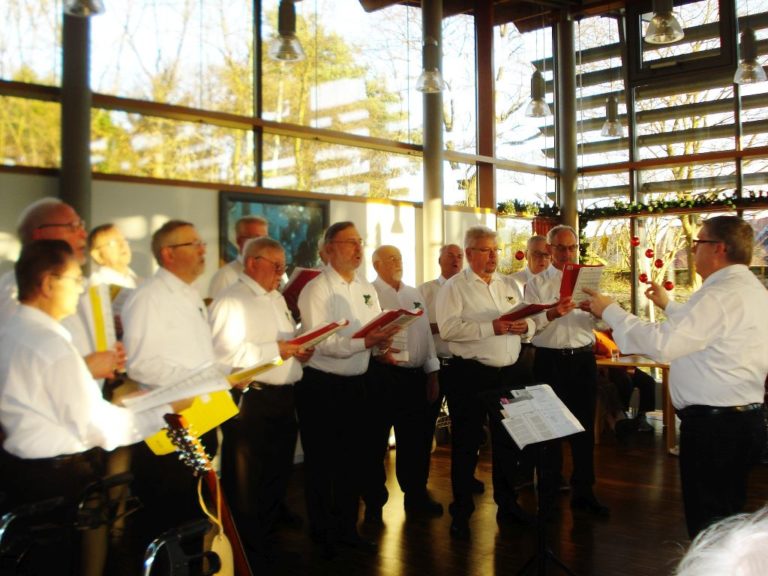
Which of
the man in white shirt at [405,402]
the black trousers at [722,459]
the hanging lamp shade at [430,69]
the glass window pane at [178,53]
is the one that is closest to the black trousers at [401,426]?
the man in white shirt at [405,402]

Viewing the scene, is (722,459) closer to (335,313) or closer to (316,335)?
(316,335)

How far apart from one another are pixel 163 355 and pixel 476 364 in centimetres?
210

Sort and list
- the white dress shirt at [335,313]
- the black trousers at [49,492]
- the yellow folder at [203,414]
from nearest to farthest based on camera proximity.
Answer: the black trousers at [49,492] → the yellow folder at [203,414] → the white dress shirt at [335,313]

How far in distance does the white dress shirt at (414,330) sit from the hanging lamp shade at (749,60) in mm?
4256

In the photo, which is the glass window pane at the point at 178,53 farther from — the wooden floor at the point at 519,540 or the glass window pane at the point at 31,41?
the wooden floor at the point at 519,540

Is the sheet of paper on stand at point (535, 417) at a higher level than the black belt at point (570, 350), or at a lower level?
lower

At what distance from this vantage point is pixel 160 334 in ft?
10.1

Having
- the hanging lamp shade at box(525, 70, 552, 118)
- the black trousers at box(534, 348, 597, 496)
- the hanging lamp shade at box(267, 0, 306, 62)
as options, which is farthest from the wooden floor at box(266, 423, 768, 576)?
the hanging lamp shade at box(525, 70, 552, 118)

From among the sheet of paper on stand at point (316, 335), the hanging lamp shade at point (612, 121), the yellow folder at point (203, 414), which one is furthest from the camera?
the hanging lamp shade at point (612, 121)

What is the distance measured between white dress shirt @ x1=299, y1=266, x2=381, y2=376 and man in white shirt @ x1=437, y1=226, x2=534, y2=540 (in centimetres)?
59

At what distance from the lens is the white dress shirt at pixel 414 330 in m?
5.05

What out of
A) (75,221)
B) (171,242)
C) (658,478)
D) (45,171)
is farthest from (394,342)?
(45,171)

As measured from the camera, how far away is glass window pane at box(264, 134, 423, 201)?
7191 mm

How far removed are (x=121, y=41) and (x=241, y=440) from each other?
3.96 m
